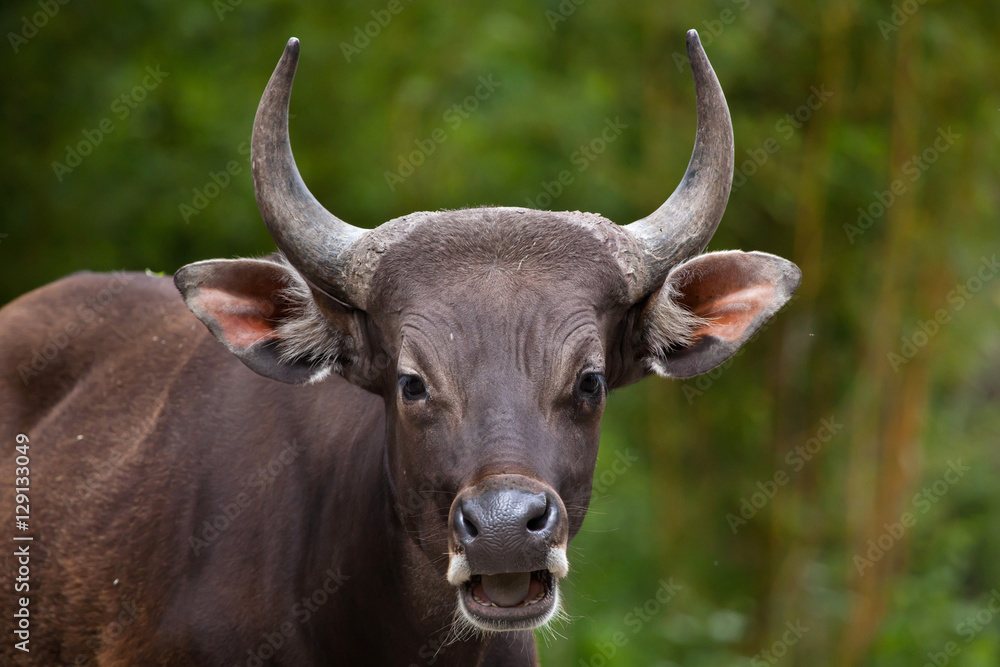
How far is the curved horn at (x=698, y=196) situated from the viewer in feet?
14.6

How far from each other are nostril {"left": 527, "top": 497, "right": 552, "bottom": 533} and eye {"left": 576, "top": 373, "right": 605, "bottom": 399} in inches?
21.0

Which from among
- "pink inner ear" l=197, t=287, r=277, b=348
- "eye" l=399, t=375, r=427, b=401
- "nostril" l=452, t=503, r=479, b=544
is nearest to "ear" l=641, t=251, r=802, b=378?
"eye" l=399, t=375, r=427, b=401

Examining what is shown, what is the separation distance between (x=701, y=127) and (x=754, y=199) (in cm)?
758

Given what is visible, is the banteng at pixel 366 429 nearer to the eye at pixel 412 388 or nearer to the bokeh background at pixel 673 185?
the eye at pixel 412 388

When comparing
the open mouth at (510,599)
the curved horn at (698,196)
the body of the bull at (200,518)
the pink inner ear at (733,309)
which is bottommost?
the body of the bull at (200,518)

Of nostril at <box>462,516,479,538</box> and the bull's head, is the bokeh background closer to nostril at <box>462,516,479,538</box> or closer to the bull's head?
the bull's head

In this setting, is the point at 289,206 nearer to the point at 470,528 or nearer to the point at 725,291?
the point at 470,528

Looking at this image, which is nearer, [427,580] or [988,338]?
[427,580]

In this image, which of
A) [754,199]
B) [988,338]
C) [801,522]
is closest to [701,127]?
[754,199]

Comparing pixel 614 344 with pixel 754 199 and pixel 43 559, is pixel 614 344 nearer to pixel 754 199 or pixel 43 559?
pixel 43 559

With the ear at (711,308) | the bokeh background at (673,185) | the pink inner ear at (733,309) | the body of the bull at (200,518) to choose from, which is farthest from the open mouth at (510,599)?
the bokeh background at (673,185)

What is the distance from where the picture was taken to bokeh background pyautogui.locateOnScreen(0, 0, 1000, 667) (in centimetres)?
985

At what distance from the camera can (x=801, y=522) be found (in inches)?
482

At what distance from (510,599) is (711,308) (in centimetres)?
150
